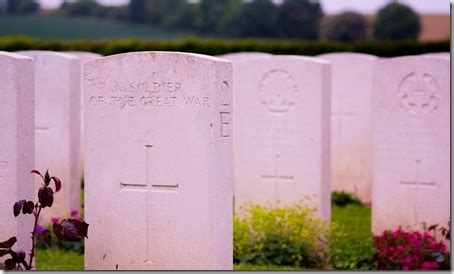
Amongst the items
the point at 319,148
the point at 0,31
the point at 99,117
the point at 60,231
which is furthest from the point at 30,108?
the point at 0,31

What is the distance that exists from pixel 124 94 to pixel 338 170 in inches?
256

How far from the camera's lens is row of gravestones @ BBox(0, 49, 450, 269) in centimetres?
590

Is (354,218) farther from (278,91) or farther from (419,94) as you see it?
(278,91)

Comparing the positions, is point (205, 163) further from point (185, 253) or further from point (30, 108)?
point (30, 108)

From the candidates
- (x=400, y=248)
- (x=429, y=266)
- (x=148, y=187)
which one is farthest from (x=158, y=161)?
(x=400, y=248)

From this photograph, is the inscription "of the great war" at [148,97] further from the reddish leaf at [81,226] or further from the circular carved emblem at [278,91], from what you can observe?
the circular carved emblem at [278,91]

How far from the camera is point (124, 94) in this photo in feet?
19.8

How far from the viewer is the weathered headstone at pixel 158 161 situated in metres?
5.85

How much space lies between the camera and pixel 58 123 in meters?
9.47

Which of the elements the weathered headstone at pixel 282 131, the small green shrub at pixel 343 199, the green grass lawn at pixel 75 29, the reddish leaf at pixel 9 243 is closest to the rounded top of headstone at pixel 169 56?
the reddish leaf at pixel 9 243

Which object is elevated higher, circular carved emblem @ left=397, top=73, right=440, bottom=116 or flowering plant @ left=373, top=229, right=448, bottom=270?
circular carved emblem @ left=397, top=73, right=440, bottom=116

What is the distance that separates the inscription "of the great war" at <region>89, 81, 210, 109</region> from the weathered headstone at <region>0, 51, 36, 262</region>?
45cm

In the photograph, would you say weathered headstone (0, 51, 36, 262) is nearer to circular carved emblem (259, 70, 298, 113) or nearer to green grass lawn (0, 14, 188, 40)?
circular carved emblem (259, 70, 298, 113)

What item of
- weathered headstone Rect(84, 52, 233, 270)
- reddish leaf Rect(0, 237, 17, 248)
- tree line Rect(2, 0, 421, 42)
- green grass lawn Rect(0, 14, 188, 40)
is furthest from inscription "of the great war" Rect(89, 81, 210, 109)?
green grass lawn Rect(0, 14, 188, 40)
